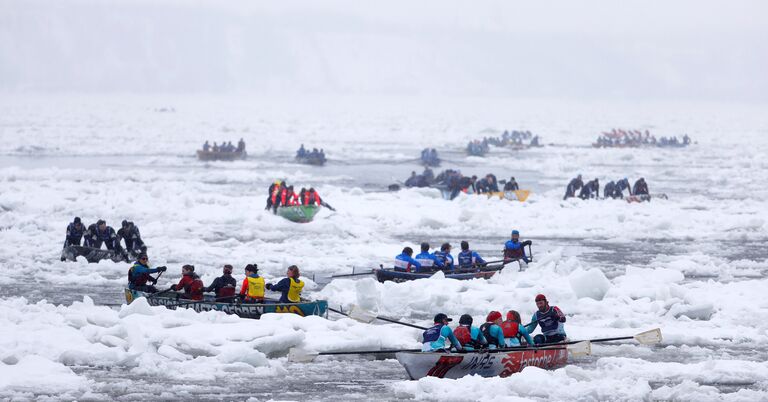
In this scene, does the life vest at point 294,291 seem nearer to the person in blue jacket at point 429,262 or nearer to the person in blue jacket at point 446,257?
the person in blue jacket at point 429,262

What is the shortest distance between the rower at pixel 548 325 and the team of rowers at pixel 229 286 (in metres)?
3.98

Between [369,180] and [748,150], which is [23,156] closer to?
[369,180]

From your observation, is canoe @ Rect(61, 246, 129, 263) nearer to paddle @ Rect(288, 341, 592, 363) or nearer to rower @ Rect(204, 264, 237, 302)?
rower @ Rect(204, 264, 237, 302)

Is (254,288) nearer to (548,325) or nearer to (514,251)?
(548,325)

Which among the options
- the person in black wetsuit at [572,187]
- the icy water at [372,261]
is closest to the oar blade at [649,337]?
the icy water at [372,261]

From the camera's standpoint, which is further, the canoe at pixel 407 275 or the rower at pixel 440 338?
the canoe at pixel 407 275

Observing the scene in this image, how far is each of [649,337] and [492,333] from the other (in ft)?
10.1

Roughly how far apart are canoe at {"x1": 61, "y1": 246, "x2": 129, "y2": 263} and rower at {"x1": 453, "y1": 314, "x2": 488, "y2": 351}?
11552 mm

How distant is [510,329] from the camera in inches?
578

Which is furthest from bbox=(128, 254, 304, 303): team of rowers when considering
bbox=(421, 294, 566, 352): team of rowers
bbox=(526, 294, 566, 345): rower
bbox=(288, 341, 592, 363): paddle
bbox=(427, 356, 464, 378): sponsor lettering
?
bbox=(427, 356, 464, 378): sponsor lettering

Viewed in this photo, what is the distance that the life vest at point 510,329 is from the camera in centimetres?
1467

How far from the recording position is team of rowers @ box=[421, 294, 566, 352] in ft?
45.3

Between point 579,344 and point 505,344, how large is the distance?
142 cm

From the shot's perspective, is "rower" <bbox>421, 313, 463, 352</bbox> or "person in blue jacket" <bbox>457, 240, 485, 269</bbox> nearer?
"rower" <bbox>421, 313, 463, 352</bbox>
